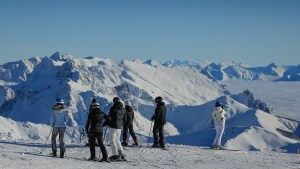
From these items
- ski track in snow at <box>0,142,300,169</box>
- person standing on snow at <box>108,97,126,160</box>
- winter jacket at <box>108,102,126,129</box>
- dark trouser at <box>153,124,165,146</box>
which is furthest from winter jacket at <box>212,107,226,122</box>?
person standing on snow at <box>108,97,126,160</box>

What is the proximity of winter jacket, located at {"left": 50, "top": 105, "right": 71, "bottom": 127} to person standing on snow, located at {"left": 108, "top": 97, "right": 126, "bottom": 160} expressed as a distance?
74.8 inches

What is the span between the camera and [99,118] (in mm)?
20156

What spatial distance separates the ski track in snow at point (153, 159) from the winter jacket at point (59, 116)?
4.78ft

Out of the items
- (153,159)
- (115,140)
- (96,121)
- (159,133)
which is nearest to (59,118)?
(96,121)

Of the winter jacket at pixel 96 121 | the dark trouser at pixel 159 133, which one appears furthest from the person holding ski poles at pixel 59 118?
the dark trouser at pixel 159 133

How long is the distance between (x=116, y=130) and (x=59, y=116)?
2484 millimetres

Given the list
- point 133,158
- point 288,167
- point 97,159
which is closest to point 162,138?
point 133,158

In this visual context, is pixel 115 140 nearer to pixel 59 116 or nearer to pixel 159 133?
pixel 59 116

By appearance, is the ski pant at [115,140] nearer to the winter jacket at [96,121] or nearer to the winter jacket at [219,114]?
the winter jacket at [96,121]

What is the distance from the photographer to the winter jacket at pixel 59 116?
20.6 m

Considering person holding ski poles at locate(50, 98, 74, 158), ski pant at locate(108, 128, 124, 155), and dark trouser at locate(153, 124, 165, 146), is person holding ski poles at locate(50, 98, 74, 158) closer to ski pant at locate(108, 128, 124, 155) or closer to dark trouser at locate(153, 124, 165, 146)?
ski pant at locate(108, 128, 124, 155)

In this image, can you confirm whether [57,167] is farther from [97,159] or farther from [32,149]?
[32,149]

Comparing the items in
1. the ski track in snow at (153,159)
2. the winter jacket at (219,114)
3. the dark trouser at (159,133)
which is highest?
the winter jacket at (219,114)

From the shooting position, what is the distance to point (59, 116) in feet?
67.6
